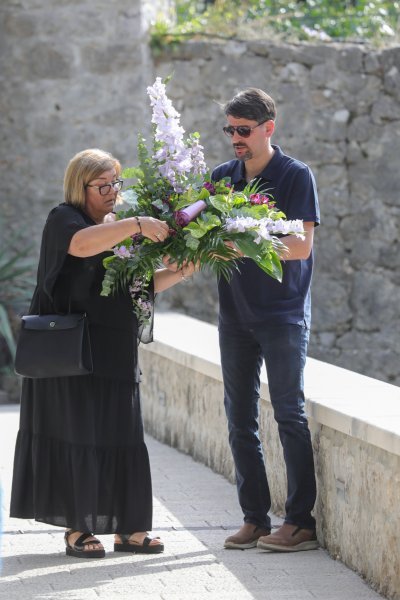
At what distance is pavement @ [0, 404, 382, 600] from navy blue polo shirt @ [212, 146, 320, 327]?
891mm

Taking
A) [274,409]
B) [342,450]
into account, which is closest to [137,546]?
[274,409]

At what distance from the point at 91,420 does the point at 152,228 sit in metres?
0.77

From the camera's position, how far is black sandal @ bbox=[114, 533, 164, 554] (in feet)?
15.0

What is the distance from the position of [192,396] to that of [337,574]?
2410mm

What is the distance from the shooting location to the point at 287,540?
4.52m

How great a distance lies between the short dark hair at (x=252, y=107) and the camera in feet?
14.7

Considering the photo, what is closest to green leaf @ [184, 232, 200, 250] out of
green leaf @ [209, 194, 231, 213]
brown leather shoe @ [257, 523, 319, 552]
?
green leaf @ [209, 194, 231, 213]

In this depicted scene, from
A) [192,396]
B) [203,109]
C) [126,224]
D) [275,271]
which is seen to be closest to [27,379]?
[126,224]

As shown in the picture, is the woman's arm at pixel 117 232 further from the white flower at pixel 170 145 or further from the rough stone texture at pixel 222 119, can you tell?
the rough stone texture at pixel 222 119

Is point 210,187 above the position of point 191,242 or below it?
above

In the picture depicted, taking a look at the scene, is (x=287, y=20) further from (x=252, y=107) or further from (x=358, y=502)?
(x=358, y=502)

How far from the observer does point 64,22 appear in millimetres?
9188

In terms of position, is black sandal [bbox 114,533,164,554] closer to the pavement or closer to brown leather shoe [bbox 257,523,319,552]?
the pavement

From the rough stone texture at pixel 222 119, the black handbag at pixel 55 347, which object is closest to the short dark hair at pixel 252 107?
the black handbag at pixel 55 347
